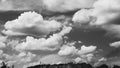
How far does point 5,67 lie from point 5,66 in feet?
2.82

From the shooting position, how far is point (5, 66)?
509 ft

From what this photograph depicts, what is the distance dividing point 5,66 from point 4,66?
121 centimetres

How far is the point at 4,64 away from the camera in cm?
15300

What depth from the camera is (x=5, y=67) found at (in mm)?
155625

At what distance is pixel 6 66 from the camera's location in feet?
519

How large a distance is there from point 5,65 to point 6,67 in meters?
5.23

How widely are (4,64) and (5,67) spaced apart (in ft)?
11.9

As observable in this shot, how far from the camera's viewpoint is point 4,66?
154125 millimetres

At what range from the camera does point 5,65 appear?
15462cm

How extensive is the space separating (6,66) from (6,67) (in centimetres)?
146

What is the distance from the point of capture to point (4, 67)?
154 m

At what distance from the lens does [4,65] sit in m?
154

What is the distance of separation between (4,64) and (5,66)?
112 inches

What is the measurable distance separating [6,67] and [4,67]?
17.4 ft
